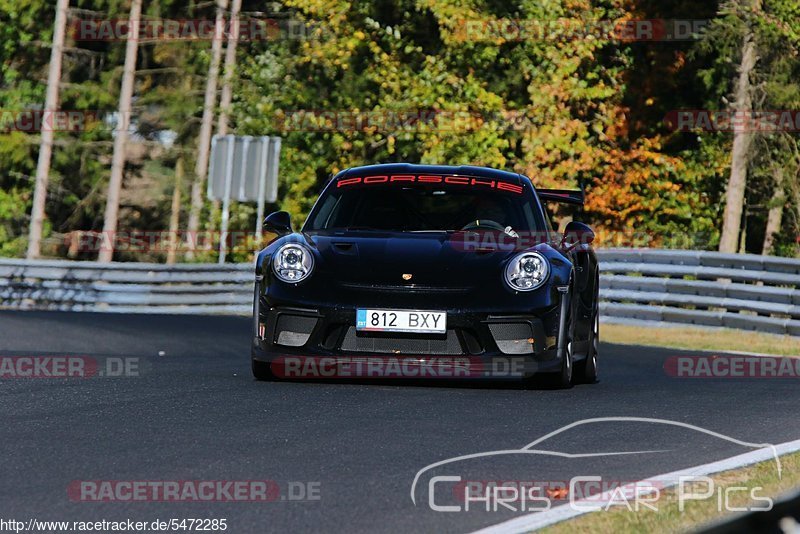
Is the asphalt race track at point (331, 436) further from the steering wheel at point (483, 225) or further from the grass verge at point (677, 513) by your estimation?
the steering wheel at point (483, 225)

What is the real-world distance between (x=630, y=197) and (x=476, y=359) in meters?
26.2

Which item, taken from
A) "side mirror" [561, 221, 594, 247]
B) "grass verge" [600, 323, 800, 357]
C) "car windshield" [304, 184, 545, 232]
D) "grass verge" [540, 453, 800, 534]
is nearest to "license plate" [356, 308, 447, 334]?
"car windshield" [304, 184, 545, 232]

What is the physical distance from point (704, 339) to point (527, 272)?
9.28 metres

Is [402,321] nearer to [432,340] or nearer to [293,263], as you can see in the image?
[432,340]

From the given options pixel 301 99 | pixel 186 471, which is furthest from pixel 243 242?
pixel 186 471

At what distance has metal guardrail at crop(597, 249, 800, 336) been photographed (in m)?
18.7

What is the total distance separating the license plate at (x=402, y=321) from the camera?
929 cm

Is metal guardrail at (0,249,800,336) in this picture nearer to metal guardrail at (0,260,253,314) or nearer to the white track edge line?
metal guardrail at (0,260,253,314)

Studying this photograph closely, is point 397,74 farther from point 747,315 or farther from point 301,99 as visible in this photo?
point 747,315

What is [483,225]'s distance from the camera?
34.1ft

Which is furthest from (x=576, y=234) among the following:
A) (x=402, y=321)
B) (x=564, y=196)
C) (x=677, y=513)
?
(x=677, y=513)

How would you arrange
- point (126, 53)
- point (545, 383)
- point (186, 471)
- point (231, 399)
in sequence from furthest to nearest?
point (126, 53) → point (545, 383) → point (231, 399) → point (186, 471)

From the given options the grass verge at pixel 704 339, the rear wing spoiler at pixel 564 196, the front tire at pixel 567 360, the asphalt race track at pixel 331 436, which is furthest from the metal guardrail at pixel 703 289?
the front tire at pixel 567 360

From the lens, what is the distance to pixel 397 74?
3356cm
